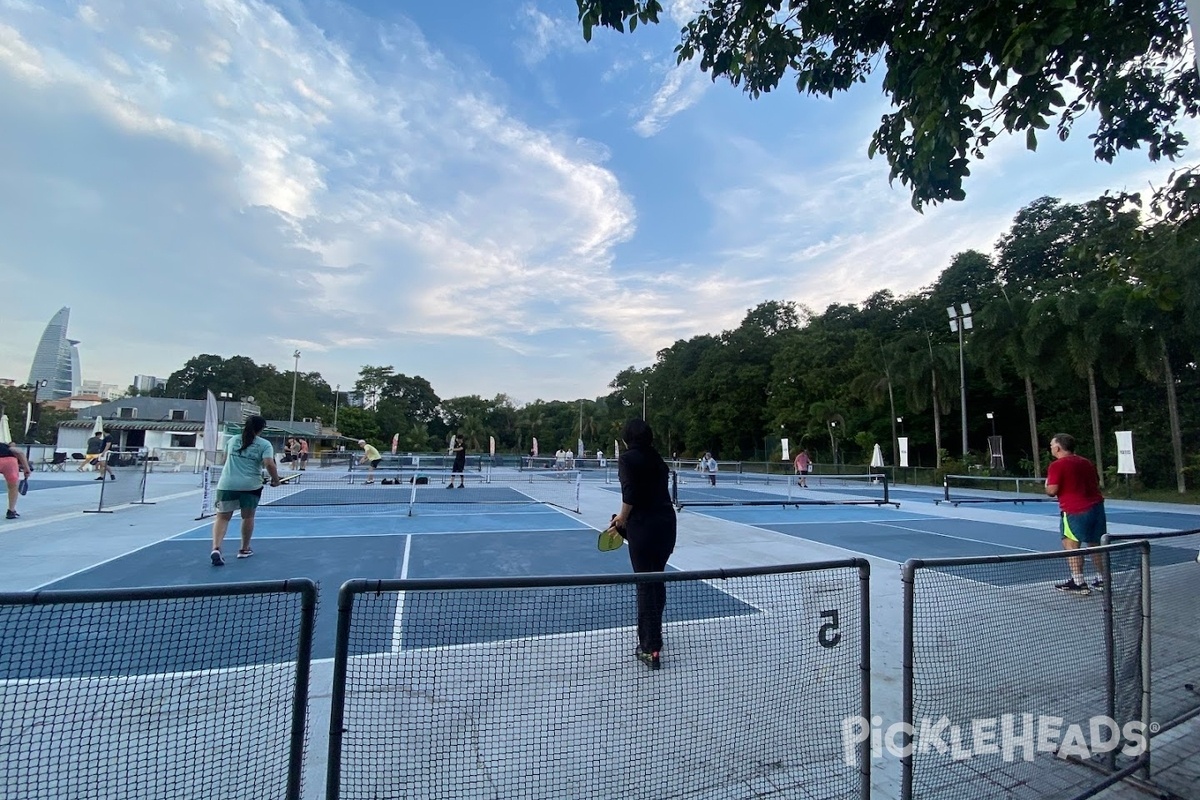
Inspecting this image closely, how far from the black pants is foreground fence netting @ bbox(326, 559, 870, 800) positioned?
63 cm

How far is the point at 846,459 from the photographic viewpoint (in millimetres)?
51781

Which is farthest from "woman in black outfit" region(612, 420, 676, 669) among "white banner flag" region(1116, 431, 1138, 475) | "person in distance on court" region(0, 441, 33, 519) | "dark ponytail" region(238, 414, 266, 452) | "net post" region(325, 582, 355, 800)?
"white banner flag" region(1116, 431, 1138, 475)

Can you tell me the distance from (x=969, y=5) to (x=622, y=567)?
644cm

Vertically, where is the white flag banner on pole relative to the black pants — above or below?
above

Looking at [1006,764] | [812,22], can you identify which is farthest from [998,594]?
[812,22]

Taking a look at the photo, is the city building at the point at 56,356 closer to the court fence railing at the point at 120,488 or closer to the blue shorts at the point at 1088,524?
the court fence railing at the point at 120,488

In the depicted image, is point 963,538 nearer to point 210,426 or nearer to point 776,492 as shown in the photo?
point 776,492

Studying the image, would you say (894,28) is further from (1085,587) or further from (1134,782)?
(1134,782)

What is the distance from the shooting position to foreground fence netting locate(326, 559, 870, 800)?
2.43 metres

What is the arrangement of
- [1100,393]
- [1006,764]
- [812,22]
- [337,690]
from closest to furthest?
1. [337,690]
2. [1006,764]
3. [812,22]
4. [1100,393]

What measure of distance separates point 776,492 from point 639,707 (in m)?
21.5

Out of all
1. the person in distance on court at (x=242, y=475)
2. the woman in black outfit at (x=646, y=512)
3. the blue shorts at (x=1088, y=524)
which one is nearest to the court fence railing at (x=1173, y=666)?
the blue shorts at (x=1088, y=524)

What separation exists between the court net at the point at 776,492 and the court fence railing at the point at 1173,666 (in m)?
8.13

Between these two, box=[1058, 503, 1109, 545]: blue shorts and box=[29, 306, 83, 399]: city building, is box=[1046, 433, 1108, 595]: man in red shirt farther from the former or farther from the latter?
box=[29, 306, 83, 399]: city building
